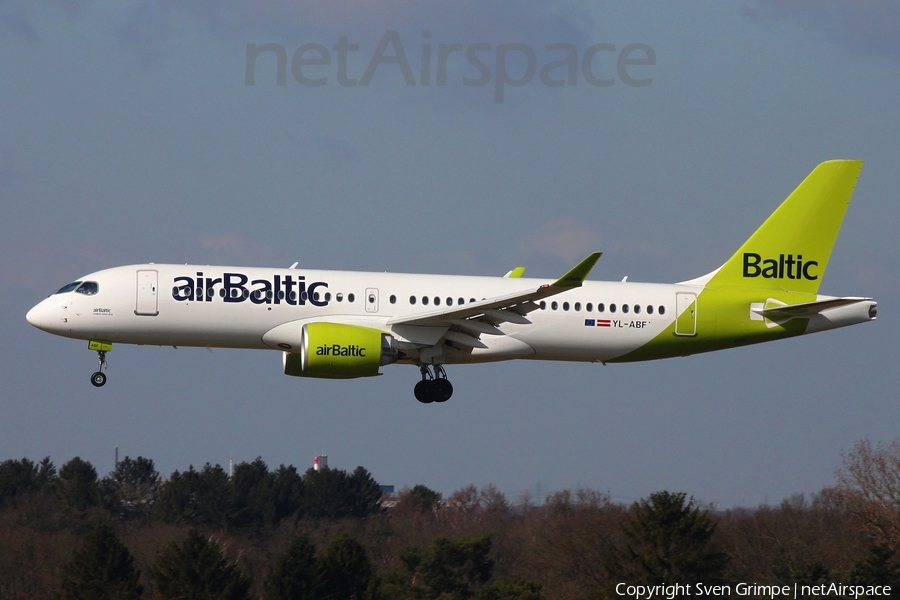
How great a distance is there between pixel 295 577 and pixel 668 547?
21.0 meters

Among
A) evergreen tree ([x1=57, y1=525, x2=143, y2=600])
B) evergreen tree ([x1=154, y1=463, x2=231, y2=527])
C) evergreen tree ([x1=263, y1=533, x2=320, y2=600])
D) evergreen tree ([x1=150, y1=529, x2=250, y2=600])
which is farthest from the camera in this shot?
evergreen tree ([x1=154, y1=463, x2=231, y2=527])

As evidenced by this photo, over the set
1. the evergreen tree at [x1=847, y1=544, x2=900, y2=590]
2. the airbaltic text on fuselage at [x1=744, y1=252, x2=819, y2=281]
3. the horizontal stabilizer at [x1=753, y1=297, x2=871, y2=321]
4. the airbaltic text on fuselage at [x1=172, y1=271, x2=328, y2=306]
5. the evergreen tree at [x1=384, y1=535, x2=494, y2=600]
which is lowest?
the evergreen tree at [x1=384, y1=535, x2=494, y2=600]

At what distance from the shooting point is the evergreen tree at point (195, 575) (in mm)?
63406

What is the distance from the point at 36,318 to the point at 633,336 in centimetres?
1823

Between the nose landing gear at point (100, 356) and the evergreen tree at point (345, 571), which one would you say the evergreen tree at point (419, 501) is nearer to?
the evergreen tree at point (345, 571)

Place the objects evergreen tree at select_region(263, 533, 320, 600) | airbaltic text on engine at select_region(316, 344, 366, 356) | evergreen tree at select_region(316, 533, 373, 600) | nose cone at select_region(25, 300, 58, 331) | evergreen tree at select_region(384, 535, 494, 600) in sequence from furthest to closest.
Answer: evergreen tree at select_region(316, 533, 373, 600) → evergreen tree at select_region(384, 535, 494, 600) → evergreen tree at select_region(263, 533, 320, 600) → nose cone at select_region(25, 300, 58, 331) → airbaltic text on engine at select_region(316, 344, 366, 356)

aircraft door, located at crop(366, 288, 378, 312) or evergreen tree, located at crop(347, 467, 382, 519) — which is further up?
aircraft door, located at crop(366, 288, 378, 312)

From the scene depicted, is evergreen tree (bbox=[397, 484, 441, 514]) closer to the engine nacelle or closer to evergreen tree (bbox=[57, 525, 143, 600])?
evergreen tree (bbox=[57, 525, 143, 600])

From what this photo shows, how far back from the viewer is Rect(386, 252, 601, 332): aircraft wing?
32.8 m

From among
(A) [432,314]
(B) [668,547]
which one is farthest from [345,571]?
(A) [432,314]

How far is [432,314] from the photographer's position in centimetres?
3406

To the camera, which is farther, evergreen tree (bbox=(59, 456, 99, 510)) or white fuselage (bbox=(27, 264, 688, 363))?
evergreen tree (bbox=(59, 456, 99, 510))

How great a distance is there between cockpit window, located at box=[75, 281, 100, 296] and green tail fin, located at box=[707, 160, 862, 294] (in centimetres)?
1961

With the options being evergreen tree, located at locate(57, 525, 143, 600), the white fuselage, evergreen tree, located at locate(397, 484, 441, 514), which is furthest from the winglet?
evergreen tree, located at locate(397, 484, 441, 514)
